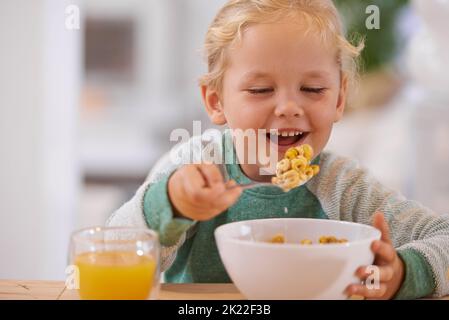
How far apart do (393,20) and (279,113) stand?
36 cm

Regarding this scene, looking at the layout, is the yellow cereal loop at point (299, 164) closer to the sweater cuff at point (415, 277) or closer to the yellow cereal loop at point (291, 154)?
the yellow cereal loop at point (291, 154)

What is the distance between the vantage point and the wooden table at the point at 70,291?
645 mm

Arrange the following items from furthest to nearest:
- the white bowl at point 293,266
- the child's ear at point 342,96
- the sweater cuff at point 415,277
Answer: the child's ear at point 342,96
the sweater cuff at point 415,277
the white bowl at point 293,266

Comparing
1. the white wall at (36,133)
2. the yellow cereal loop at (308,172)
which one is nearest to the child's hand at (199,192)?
the yellow cereal loop at (308,172)

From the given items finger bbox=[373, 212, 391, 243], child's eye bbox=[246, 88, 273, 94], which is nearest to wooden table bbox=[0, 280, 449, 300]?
finger bbox=[373, 212, 391, 243]

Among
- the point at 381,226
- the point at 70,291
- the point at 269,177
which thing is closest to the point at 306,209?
the point at 269,177

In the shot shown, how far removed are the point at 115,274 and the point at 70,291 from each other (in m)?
0.11

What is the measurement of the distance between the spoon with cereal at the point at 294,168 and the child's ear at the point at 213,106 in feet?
0.33

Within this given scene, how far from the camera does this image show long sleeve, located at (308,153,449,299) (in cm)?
66

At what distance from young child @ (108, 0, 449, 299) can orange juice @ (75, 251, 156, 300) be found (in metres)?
0.07

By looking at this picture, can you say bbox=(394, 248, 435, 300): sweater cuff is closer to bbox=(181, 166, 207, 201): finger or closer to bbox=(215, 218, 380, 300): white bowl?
bbox=(215, 218, 380, 300): white bowl

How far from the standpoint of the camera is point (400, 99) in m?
1.35
